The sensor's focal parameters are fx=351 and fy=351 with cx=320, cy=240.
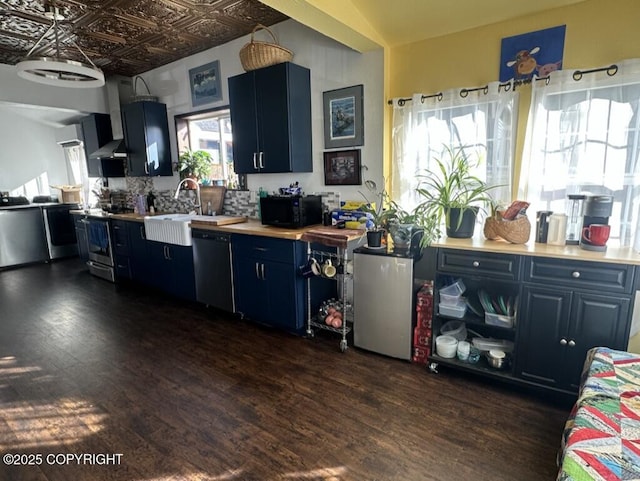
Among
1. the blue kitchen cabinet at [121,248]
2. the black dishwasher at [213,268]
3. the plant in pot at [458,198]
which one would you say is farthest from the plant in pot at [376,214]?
the blue kitchen cabinet at [121,248]

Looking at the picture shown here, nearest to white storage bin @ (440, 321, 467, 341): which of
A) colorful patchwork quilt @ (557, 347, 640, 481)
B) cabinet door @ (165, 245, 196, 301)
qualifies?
colorful patchwork quilt @ (557, 347, 640, 481)

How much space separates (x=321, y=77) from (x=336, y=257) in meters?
1.64

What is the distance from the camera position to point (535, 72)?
228 cm

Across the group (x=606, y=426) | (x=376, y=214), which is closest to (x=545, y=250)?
(x=606, y=426)

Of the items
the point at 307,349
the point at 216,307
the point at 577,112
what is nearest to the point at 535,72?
the point at 577,112

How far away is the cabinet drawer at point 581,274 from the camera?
183cm

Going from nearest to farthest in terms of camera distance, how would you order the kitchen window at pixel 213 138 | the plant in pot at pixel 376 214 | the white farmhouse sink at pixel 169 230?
the plant in pot at pixel 376 214
the white farmhouse sink at pixel 169 230
the kitchen window at pixel 213 138

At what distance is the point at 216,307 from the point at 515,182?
9.54 ft

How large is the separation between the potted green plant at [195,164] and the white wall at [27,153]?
4.21 metres

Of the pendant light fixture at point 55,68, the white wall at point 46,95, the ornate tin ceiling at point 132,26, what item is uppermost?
the ornate tin ceiling at point 132,26

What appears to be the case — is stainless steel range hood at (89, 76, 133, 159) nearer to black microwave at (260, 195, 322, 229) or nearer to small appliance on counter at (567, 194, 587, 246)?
black microwave at (260, 195, 322, 229)

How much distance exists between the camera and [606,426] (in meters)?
1.25

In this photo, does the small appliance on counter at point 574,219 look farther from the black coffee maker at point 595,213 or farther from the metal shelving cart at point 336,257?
the metal shelving cart at point 336,257

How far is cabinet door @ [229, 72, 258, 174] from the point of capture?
10.7ft
